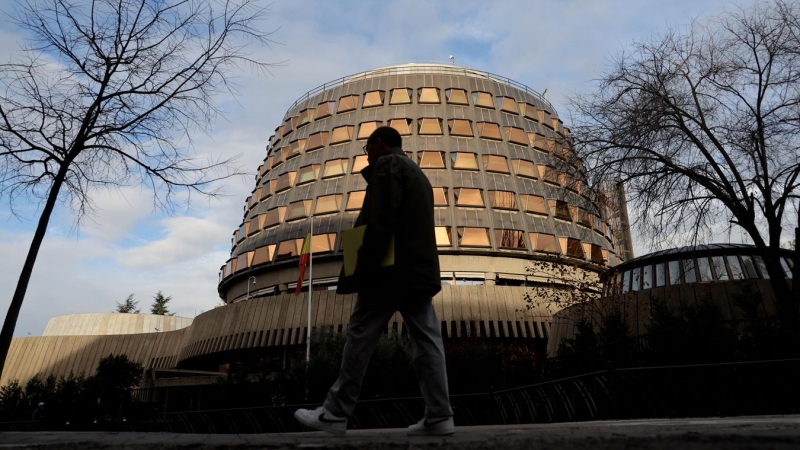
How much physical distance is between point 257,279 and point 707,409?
4228cm

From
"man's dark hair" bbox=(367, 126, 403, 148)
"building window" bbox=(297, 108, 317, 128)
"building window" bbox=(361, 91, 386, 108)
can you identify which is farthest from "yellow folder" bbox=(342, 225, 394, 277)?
"building window" bbox=(297, 108, 317, 128)

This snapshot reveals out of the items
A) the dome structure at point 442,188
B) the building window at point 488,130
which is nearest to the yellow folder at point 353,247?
the dome structure at point 442,188

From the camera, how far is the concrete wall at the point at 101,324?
56562mm

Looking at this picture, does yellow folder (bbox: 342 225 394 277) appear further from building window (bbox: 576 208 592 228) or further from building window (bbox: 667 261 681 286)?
building window (bbox: 667 261 681 286)

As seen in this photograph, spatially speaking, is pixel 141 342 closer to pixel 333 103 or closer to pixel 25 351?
pixel 25 351

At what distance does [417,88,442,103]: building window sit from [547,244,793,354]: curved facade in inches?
1077

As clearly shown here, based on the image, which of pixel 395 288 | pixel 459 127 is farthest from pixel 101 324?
pixel 395 288

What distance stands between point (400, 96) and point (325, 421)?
46.9 metres

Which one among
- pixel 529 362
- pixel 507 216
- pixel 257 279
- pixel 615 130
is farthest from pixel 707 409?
pixel 257 279

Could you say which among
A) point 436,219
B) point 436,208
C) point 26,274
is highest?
point 436,208

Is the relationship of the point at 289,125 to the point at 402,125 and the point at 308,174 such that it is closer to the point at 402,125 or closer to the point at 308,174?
the point at 308,174

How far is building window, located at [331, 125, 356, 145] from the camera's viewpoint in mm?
47719

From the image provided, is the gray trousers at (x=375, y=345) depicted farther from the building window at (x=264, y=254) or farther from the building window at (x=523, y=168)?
the building window at (x=523, y=168)

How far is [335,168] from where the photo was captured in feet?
152
